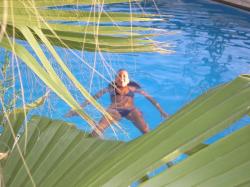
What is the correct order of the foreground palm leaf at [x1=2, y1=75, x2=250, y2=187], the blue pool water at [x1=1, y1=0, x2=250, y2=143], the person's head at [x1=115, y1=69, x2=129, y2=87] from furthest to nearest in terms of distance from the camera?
1. the blue pool water at [x1=1, y1=0, x2=250, y2=143]
2. the person's head at [x1=115, y1=69, x2=129, y2=87]
3. the foreground palm leaf at [x1=2, y1=75, x2=250, y2=187]

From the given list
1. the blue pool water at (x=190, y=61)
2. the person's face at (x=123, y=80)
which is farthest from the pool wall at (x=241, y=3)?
the person's face at (x=123, y=80)

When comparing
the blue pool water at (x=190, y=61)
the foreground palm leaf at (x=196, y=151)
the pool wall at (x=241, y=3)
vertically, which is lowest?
the blue pool water at (x=190, y=61)

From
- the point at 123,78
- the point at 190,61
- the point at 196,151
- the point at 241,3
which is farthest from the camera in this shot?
the point at 241,3

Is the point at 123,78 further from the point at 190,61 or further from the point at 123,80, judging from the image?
the point at 190,61

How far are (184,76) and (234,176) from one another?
744 cm

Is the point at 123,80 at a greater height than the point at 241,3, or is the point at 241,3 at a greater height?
the point at 241,3

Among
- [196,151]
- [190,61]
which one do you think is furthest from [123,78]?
[196,151]

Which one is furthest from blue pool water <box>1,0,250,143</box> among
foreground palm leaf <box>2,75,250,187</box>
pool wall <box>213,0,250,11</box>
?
foreground palm leaf <box>2,75,250,187</box>

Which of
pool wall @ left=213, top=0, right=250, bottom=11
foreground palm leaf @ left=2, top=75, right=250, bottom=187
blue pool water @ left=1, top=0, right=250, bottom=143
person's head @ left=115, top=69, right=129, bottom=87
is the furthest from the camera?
pool wall @ left=213, top=0, right=250, bottom=11

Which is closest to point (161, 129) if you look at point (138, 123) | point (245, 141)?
point (245, 141)

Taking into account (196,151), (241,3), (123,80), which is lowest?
(123,80)

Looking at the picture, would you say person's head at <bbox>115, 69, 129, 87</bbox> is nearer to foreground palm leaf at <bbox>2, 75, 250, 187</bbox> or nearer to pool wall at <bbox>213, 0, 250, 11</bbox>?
foreground palm leaf at <bbox>2, 75, 250, 187</bbox>

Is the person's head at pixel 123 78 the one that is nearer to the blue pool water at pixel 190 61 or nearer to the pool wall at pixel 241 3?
the blue pool water at pixel 190 61

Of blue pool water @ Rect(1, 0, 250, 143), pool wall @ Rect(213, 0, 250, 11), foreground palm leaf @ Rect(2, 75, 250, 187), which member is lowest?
blue pool water @ Rect(1, 0, 250, 143)
